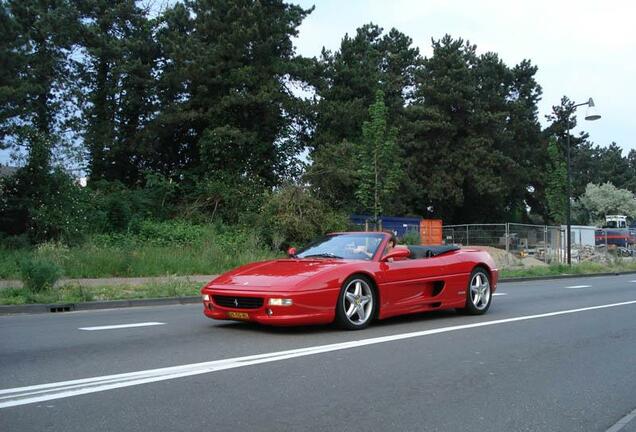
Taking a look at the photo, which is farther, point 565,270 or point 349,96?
point 349,96

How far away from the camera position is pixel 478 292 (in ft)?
34.0

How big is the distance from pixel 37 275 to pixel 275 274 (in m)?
7.10

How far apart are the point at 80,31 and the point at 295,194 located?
56.7ft

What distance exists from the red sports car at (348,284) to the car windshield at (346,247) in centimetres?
1

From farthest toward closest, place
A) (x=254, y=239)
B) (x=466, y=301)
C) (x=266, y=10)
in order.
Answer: (x=266, y=10) < (x=254, y=239) < (x=466, y=301)

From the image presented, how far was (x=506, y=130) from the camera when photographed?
57156mm

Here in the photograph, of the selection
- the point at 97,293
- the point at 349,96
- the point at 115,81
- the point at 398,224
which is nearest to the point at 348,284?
the point at 97,293

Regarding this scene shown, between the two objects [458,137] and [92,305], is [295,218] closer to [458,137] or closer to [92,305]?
[92,305]

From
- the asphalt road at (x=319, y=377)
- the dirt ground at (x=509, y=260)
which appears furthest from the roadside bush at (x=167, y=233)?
the asphalt road at (x=319, y=377)

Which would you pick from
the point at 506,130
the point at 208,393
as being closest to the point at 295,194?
the point at 208,393

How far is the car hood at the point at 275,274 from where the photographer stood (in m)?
7.64

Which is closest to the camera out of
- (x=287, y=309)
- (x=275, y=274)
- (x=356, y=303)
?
(x=287, y=309)

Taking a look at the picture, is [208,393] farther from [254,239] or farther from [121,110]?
[121,110]

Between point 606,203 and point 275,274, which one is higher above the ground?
point 606,203
